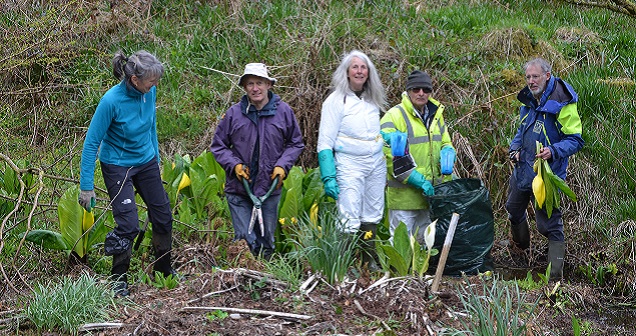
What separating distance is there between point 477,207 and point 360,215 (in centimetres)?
89

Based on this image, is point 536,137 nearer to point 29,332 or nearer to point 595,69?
point 595,69

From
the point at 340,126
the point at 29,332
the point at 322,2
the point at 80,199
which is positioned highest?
the point at 322,2

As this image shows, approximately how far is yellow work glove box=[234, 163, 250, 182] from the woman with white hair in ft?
1.82

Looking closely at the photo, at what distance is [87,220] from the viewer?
5469 millimetres

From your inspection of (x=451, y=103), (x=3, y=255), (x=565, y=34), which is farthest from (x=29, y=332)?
(x=565, y=34)

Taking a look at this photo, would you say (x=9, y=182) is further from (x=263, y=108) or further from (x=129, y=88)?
(x=263, y=108)

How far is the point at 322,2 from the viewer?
10047 millimetres

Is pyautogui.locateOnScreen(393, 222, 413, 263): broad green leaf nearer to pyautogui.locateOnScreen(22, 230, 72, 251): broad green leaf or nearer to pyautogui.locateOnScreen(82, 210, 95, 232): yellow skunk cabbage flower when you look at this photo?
pyautogui.locateOnScreen(82, 210, 95, 232): yellow skunk cabbage flower

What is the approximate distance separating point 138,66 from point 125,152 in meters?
0.59

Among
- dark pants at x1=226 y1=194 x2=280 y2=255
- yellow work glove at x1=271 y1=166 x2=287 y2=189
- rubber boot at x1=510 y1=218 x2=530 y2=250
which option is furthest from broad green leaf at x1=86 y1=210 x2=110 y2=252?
rubber boot at x1=510 y1=218 x2=530 y2=250

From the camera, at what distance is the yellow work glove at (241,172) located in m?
5.23

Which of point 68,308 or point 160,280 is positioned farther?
point 160,280

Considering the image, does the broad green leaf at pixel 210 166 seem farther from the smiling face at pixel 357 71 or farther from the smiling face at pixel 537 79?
the smiling face at pixel 537 79

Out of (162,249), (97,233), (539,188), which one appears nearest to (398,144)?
(539,188)
